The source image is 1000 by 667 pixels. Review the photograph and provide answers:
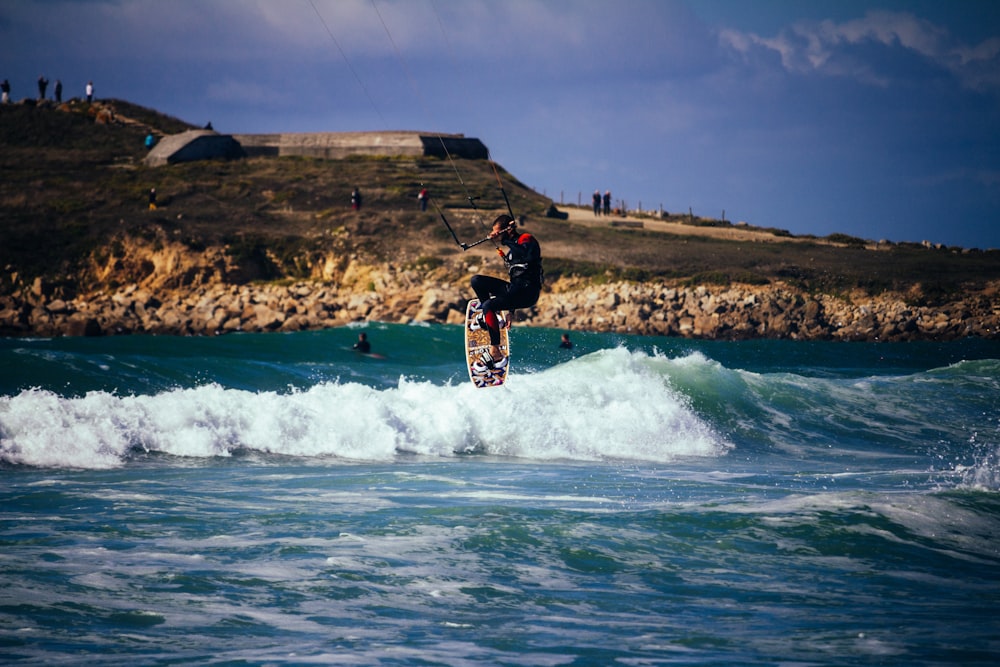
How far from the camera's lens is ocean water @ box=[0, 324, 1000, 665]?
294 inches

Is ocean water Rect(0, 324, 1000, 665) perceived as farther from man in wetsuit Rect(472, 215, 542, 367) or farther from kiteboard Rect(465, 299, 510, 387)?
man in wetsuit Rect(472, 215, 542, 367)

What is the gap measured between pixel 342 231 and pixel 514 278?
40.9m

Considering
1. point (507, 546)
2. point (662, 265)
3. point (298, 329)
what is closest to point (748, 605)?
point (507, 546)

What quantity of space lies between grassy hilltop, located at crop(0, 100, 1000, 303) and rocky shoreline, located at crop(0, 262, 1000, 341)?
4.01 ft

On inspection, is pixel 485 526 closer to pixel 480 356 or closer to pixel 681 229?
pixel 480 356

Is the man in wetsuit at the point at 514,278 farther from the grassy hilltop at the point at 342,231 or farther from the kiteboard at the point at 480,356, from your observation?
the grassy hilltop at the point at 342,231

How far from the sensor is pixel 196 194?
188 feet

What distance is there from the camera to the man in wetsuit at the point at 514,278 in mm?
13203


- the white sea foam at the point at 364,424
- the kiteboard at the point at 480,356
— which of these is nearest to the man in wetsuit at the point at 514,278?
the kiteboard at the point at 480,356

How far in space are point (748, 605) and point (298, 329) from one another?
36.9 metres

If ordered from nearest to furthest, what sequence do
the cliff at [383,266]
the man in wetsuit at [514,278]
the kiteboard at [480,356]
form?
the man in wetsuit at [514,278]
the kiteboard at [480,356]
the cliff at [383,266]

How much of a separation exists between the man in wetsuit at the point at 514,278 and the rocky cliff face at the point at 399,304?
30748mm

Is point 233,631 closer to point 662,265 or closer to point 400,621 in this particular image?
point 400,621

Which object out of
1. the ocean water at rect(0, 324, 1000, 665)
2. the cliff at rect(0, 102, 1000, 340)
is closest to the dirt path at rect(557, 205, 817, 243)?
the cliff at rect(0, 102, 1000, 340)
